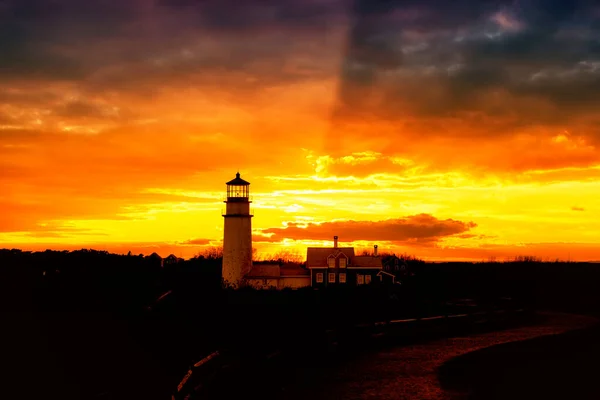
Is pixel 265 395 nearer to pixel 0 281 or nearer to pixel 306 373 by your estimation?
pixel 306 373

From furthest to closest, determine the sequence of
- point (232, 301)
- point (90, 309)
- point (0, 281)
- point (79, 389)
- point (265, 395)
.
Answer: point (232, 301), point (0, 281), point (90, 309), point (79, 389), point (265, 395)

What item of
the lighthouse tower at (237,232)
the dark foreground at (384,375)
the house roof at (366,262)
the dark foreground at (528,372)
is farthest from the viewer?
the house roof at (366,262)

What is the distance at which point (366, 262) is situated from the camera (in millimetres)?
65500

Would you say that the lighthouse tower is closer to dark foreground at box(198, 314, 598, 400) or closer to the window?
the window

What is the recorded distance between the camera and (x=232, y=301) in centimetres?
4856

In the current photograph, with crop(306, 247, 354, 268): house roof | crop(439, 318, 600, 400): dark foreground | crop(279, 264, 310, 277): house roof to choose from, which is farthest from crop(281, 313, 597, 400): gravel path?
crop(279, 264, 310, 277): house roof

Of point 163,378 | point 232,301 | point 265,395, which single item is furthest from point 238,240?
point 265,395

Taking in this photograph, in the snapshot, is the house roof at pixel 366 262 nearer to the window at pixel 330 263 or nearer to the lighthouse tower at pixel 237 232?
the window at pixel 330 263

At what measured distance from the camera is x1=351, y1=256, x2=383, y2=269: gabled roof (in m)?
65.4

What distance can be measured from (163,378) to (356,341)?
332 inches

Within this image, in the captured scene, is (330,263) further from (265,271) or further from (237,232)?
(237,232)

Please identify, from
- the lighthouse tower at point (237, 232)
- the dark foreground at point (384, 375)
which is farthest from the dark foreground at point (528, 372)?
the lighthouse tower at point (237, 232)

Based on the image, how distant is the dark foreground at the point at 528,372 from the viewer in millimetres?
17047

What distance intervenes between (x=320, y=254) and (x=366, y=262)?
4.76 m
